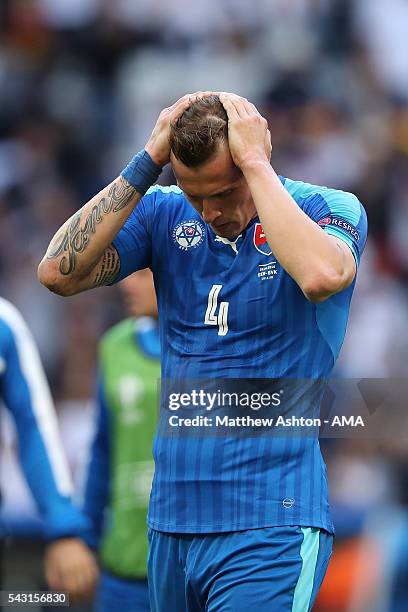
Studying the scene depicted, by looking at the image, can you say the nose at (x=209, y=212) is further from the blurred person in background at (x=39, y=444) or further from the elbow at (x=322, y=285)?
the blurred person in background at (x=39, y=444)

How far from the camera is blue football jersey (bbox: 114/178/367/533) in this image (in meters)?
3.71

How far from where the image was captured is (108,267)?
400 cm

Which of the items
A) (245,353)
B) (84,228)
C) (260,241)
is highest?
(84,228)

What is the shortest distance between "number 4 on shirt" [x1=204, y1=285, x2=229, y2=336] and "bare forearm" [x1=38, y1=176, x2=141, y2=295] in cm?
38

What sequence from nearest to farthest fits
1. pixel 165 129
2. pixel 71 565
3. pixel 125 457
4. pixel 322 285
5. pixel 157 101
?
1. pixel 322 285
2. pixel 165 129
3. pixel 71 565
4. pixel 125 457
5. pixel 157 101

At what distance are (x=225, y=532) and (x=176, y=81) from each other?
27.0 ft

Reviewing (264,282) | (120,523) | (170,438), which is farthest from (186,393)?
(120,523)

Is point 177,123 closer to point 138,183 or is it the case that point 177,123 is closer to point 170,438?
point 138,183

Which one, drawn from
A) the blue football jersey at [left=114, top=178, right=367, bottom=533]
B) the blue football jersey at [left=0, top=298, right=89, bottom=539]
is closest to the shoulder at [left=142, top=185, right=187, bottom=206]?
the blue football jersey at [left=114, top=178, right=367, bottom=533]

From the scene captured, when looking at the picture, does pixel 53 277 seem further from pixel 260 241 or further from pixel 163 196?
pixel 260 241

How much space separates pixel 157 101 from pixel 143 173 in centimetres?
770

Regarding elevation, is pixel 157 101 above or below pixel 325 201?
above

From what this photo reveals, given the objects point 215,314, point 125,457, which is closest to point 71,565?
point 125,457

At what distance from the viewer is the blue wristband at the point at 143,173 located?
3.84 metres
